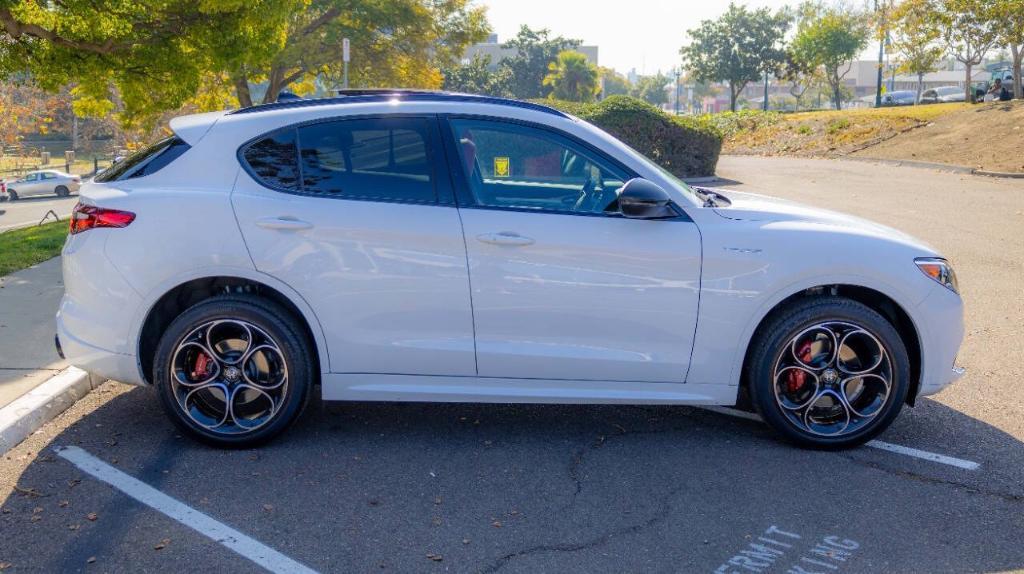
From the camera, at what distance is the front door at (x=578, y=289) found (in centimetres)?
468

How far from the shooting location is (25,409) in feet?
16.7

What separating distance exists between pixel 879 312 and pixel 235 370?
134 inches

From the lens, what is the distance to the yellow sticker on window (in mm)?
4973

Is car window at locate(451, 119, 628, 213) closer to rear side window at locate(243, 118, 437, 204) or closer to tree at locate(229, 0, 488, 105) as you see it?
rear side window at locate(243, 118, 437, 204)

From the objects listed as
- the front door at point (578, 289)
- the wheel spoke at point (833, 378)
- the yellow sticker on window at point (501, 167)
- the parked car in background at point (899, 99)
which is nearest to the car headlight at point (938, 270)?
the wheel spoke at point (833, 378)

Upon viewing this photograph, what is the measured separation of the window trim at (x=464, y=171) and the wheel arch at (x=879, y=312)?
0.69 metres

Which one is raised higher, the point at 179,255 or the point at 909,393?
the point at 179,255

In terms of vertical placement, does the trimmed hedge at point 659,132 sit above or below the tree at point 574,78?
below

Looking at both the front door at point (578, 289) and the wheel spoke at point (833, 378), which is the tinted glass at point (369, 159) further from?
the wheel spoke at point (833, 378)

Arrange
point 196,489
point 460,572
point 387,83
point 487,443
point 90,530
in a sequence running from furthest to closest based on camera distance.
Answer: point 387,83
point 487,443
point 196,489
point 90,530
point 460,572

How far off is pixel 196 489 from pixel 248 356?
2.40 feet

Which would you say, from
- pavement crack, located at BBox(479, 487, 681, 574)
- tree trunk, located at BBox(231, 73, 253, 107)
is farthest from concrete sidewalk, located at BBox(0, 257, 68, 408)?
tree trunk, located at BBox(231, 73, 253, 107)

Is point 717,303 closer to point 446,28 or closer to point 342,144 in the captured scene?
point 342,144

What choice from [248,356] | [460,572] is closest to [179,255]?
[248,356]
